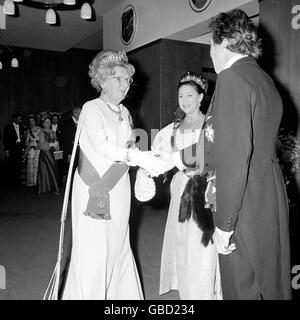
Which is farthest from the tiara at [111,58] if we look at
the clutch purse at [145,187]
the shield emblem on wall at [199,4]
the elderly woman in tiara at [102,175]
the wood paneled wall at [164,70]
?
the wood paneled wall at [164,70]

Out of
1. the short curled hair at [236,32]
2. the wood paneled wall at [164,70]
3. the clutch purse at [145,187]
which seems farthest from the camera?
the wood paneled wall at [164,70]

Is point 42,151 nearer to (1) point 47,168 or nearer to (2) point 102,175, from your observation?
(1) point 47,168

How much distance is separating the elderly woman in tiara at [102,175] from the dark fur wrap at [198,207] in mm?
406

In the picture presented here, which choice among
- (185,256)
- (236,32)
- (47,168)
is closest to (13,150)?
(47,168)

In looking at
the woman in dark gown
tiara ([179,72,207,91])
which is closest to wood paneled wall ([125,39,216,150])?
the woman in dark gown

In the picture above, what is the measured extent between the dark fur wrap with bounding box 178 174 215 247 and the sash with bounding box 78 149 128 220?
538 mm

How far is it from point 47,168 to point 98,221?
18.6 ft

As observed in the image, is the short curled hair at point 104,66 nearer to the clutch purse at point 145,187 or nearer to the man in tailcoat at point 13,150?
the clutch purse at point 145,187

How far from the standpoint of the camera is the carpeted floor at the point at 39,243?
280cm

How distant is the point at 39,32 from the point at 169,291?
8.52 metres

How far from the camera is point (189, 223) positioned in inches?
85.4
